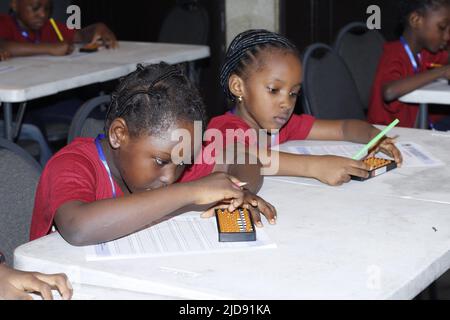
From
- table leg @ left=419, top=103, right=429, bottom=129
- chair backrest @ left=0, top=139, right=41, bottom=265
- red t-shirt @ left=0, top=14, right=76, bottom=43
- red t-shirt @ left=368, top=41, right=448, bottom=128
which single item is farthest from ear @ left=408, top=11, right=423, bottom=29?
chair backrest @ left=0, top=139, right=41, bottom=265

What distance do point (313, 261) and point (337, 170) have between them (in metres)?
0.58

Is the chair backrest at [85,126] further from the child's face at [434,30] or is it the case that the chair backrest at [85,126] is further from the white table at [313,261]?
the child's face at [434,30]

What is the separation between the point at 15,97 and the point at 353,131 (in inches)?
52.3

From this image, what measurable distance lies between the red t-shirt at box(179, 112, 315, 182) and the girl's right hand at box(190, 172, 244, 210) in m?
0.34

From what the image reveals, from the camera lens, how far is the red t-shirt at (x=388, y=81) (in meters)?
3.54

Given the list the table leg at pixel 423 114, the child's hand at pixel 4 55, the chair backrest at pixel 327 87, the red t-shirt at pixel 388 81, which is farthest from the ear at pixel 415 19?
the child's hand at pixel 4 55

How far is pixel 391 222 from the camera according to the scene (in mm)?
1742

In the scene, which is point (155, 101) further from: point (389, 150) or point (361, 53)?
point (361, 53)

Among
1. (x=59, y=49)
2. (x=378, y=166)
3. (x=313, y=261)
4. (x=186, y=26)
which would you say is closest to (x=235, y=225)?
(x=313, y=261)

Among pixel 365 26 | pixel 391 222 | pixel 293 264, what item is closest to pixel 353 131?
pixel 391 222

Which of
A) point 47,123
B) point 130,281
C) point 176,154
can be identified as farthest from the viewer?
point 47,123

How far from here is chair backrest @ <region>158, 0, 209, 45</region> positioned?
450 centimetres

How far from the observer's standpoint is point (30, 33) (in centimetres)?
421

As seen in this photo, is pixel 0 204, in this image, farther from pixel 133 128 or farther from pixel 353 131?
pixel 353 131
